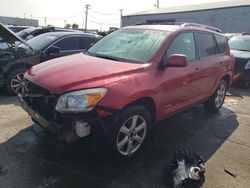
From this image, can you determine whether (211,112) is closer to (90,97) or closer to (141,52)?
(141,52)

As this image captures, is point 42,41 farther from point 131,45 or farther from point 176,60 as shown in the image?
point 176,60

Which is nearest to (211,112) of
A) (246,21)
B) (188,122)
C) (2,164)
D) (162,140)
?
(188,122)

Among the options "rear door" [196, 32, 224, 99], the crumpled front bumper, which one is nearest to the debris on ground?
the crumpled front bumper

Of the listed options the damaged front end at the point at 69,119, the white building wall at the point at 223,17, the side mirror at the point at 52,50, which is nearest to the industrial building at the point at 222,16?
the white building wall at the point at 223,17

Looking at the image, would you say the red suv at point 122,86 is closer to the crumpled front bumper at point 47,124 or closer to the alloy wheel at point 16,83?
the crumpled front bumper at point 47,124

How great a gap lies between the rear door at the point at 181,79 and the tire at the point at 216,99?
1.04m

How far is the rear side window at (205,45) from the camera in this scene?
16.4 feet

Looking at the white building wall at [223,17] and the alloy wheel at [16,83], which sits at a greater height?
the white building wall at [223,17]

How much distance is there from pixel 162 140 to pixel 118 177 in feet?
4.36

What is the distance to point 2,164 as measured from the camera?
349 centimetres

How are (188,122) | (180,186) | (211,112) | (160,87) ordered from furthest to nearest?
(211,112)
(188,122)
(160,87)
(180,186)

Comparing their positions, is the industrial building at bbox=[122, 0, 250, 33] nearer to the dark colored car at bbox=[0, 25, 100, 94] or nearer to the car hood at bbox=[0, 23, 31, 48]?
the dark colored car at bbox=[0, 25, 100, 94]

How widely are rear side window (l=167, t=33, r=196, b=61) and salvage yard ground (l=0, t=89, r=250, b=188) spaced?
1.36 metres

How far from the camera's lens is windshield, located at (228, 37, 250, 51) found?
9.93 meters
